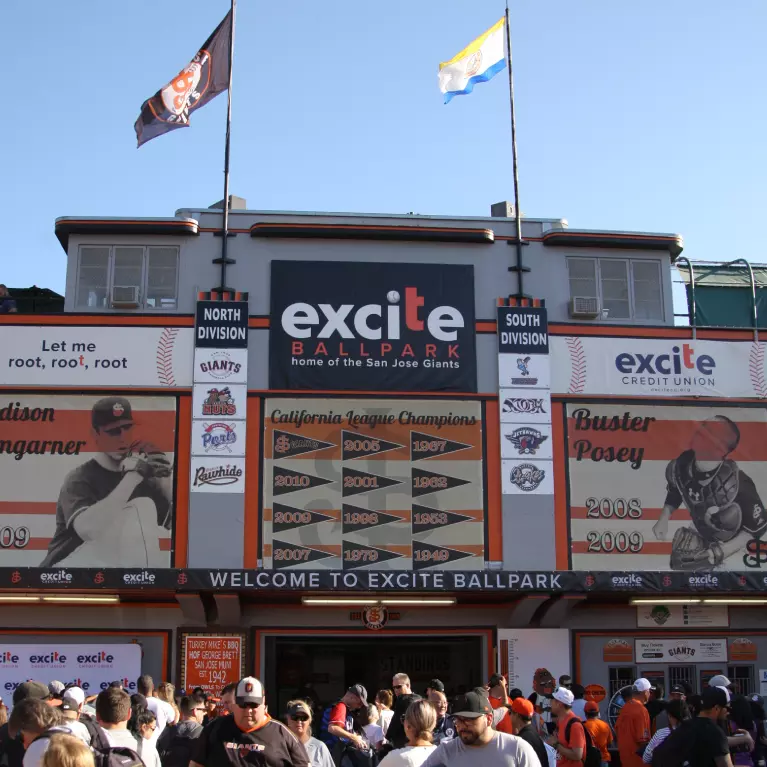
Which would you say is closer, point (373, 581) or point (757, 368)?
point (373, 581)

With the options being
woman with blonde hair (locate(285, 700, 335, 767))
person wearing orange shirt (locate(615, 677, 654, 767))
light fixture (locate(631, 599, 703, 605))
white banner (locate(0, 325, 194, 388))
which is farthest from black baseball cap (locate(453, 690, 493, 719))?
white banner (locate(0, 325, 194, 388))

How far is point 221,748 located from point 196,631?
13349 mm

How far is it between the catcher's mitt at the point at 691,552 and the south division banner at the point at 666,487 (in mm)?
19

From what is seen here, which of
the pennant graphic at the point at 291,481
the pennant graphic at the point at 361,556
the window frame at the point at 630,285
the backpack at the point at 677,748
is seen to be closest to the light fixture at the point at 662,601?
the pennant graphic at the point at 361,556

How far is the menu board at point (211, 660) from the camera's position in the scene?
2041 cm

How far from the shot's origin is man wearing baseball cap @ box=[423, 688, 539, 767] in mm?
7484

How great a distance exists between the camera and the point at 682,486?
71.2 ft

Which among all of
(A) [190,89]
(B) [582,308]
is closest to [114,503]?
(A) [190,89]

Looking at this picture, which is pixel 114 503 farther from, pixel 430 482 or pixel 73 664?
pixel 430 482

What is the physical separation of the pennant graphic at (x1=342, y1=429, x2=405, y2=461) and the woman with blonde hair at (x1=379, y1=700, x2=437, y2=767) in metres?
13.0

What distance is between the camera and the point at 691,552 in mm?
21406

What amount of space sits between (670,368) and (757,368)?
1885 mm

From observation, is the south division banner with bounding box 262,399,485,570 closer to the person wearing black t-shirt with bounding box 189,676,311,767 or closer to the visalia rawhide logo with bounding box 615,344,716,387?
the visalia rawhide logo with bounding box 615,344,716,387

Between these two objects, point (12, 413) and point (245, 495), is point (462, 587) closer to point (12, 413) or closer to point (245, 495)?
point (245, 495)
